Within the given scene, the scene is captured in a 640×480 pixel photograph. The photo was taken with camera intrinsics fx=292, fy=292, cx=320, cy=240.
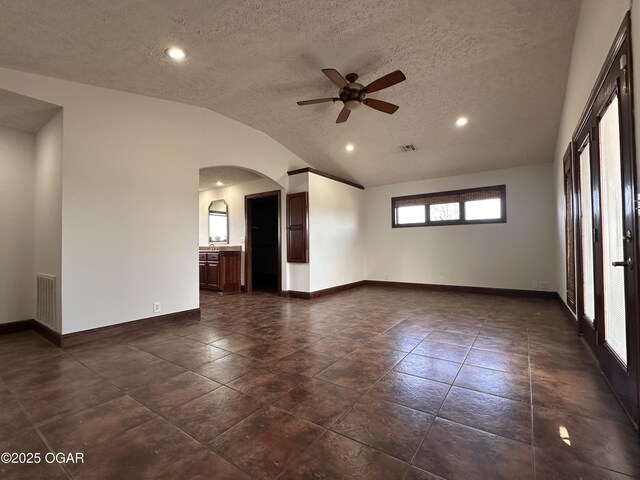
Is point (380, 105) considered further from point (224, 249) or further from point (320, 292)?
point (224, 249)

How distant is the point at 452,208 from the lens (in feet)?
20.8

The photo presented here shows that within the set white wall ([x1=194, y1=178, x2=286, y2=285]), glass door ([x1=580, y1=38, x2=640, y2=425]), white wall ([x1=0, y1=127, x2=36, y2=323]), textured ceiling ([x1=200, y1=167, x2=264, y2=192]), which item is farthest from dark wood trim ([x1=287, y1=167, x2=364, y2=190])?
glass door ([x1=580, y1=38, x2=640, y2=425])

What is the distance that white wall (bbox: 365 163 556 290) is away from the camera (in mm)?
5426

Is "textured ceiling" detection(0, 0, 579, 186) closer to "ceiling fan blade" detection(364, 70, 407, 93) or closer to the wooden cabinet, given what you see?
"ceiling fan blade" detection(364, 70, 407, 93)

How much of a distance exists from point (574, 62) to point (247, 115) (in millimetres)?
4101

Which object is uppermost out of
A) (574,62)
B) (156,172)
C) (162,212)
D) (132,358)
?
(574,62)

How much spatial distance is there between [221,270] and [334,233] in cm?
267

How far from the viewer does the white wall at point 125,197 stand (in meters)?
3.14

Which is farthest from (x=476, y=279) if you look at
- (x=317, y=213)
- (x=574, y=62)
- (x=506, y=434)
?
(x=506, y=434)

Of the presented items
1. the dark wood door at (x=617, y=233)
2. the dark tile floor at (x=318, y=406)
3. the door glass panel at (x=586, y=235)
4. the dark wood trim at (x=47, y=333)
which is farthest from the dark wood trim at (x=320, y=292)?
the dark wood door at (x=617, y=233)

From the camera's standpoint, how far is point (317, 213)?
5.89 m

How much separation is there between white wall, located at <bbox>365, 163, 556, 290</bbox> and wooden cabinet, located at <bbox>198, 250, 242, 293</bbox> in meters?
3.22

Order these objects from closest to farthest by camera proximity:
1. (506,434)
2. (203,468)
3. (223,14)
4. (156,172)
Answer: (203,468) < (506,434) < (223,14) < (156,172)

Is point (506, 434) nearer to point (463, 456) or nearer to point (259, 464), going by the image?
Answer: point (463, 456)
